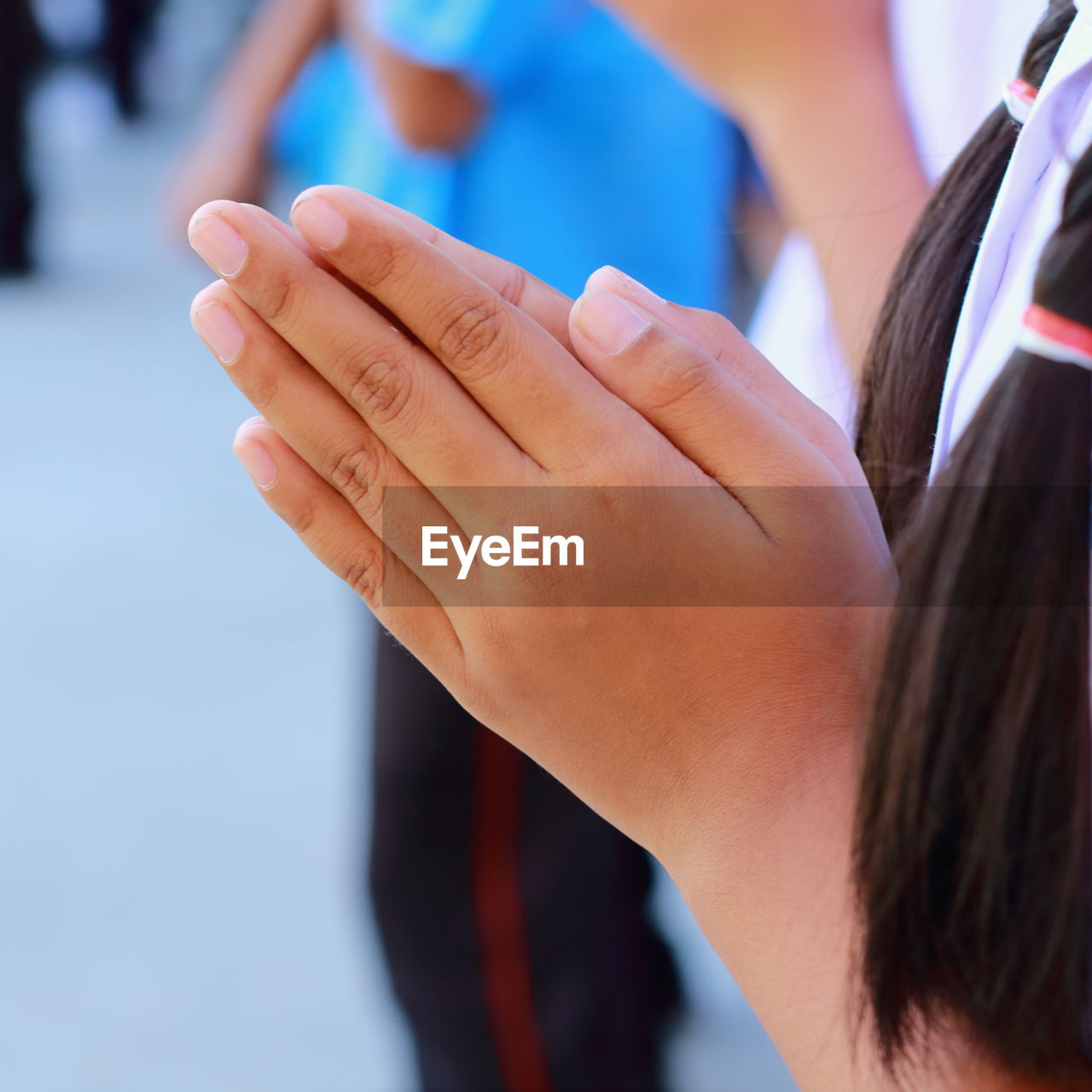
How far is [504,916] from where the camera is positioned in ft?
3.58

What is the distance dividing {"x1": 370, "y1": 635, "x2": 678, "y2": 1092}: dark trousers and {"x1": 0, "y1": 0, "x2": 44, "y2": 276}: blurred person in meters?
3.24

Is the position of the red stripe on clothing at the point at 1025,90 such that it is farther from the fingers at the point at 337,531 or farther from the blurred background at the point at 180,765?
the blurred background at the point at 180,765

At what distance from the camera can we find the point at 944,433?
51cm

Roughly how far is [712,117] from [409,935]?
0.72 metres

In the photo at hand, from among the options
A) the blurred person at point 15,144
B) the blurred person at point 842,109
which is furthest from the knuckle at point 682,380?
the blurred person at point 15,144

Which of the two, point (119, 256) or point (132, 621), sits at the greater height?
point (119, 256)

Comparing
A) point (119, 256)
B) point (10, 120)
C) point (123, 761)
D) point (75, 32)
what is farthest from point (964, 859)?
point (75, 32)

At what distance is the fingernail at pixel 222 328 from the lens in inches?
20.3

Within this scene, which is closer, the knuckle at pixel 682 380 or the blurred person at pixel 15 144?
the knuckle at pixel 682 380

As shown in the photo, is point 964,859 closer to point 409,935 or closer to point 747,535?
point 747,535

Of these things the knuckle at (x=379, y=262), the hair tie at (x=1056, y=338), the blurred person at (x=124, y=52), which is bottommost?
the hair tie at (x=1056, y=338)

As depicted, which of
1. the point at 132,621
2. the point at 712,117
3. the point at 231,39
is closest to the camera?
the point at 712,117

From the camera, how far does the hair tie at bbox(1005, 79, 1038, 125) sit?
516 mm

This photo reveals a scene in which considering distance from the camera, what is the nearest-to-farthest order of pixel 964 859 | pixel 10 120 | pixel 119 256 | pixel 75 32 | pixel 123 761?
pixel 964 859 → pixel 123 761 → pixel 10 120 → pixel 119 256 → pixel 75 32
